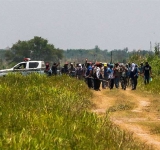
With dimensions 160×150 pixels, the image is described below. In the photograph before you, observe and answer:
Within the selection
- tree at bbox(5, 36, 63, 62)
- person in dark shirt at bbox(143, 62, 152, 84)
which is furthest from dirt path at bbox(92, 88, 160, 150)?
tree at bbox(5, 36, 63, 62)

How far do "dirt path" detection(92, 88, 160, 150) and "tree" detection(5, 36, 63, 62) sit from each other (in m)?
94.9

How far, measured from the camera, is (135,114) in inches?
559

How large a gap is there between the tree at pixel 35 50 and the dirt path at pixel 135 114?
94930 millimetres

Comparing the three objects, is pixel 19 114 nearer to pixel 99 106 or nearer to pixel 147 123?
pixel 147 123

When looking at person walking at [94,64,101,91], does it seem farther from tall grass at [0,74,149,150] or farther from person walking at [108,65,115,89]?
tall grass at [0,74,149,150]

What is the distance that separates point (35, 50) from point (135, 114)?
106m

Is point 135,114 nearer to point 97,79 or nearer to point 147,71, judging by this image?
point 97,79

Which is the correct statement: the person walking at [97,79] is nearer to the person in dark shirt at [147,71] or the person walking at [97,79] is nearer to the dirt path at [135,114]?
the dirt path at [135,114]

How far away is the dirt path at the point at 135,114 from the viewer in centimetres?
1082

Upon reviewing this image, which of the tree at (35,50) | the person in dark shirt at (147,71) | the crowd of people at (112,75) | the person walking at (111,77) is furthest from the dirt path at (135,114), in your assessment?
the tree at (35,50)

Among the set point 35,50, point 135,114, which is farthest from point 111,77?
point 35,50

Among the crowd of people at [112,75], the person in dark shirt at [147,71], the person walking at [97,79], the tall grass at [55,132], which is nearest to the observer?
the tall grass at [55,132]

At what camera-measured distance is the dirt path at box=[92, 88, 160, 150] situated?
35.5 feet

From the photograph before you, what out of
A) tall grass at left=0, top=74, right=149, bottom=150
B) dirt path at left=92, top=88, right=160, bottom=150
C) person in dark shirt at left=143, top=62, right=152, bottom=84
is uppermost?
person in dark shirt at left=143, top=62, right=152, bottom=84
